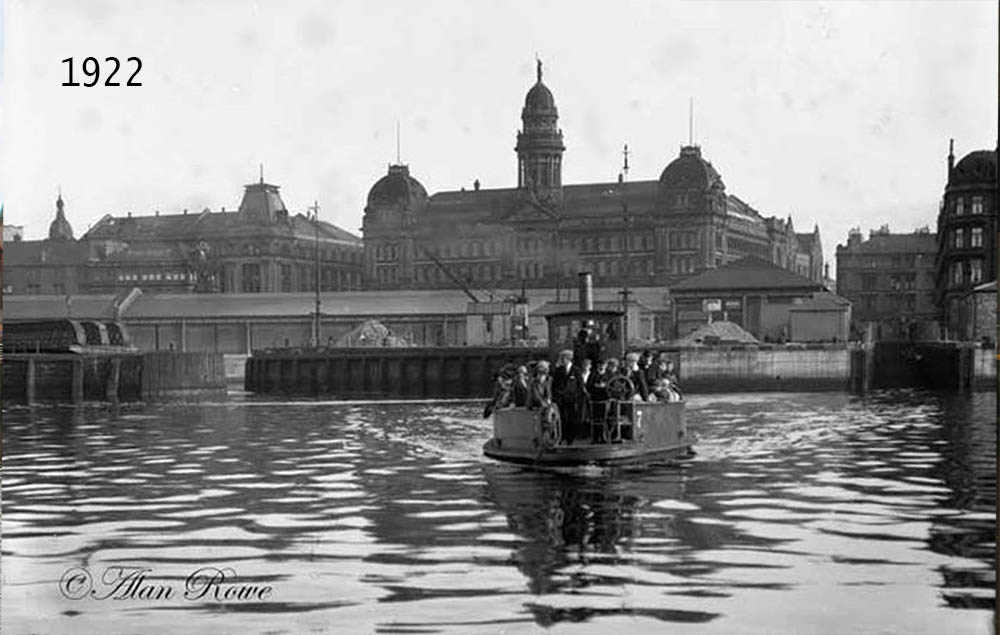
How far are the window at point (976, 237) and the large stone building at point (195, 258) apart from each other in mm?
50189

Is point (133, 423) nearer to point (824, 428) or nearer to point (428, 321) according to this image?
point (824, 428)

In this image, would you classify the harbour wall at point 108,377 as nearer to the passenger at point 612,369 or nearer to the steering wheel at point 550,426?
the steering wheel at point 550,426

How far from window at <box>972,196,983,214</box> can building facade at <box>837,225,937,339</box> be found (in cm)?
1772

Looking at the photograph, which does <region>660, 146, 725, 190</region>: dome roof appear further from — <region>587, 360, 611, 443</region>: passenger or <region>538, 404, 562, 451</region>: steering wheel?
<region>538, 404, 562, 451</region>: steering wheel

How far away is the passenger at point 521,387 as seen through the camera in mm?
29938

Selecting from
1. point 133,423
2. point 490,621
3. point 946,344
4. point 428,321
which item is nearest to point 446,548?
point 490,621

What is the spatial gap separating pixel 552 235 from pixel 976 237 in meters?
23.6

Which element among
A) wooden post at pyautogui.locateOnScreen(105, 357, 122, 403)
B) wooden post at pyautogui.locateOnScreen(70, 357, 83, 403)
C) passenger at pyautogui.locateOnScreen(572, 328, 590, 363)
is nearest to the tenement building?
wooden post at pyautogui.locateOnScreen(105, 357, 122, 403)

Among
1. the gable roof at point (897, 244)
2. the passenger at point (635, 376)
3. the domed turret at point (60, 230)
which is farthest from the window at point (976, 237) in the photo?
the domed turret at point (60, 230)

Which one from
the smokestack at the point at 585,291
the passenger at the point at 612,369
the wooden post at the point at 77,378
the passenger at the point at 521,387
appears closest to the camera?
the passenger at the point at 612,369

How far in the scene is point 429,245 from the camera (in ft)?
282

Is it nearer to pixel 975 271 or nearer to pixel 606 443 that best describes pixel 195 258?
pixel 975 271

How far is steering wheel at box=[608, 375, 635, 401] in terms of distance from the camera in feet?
92.4

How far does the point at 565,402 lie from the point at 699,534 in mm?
9625
